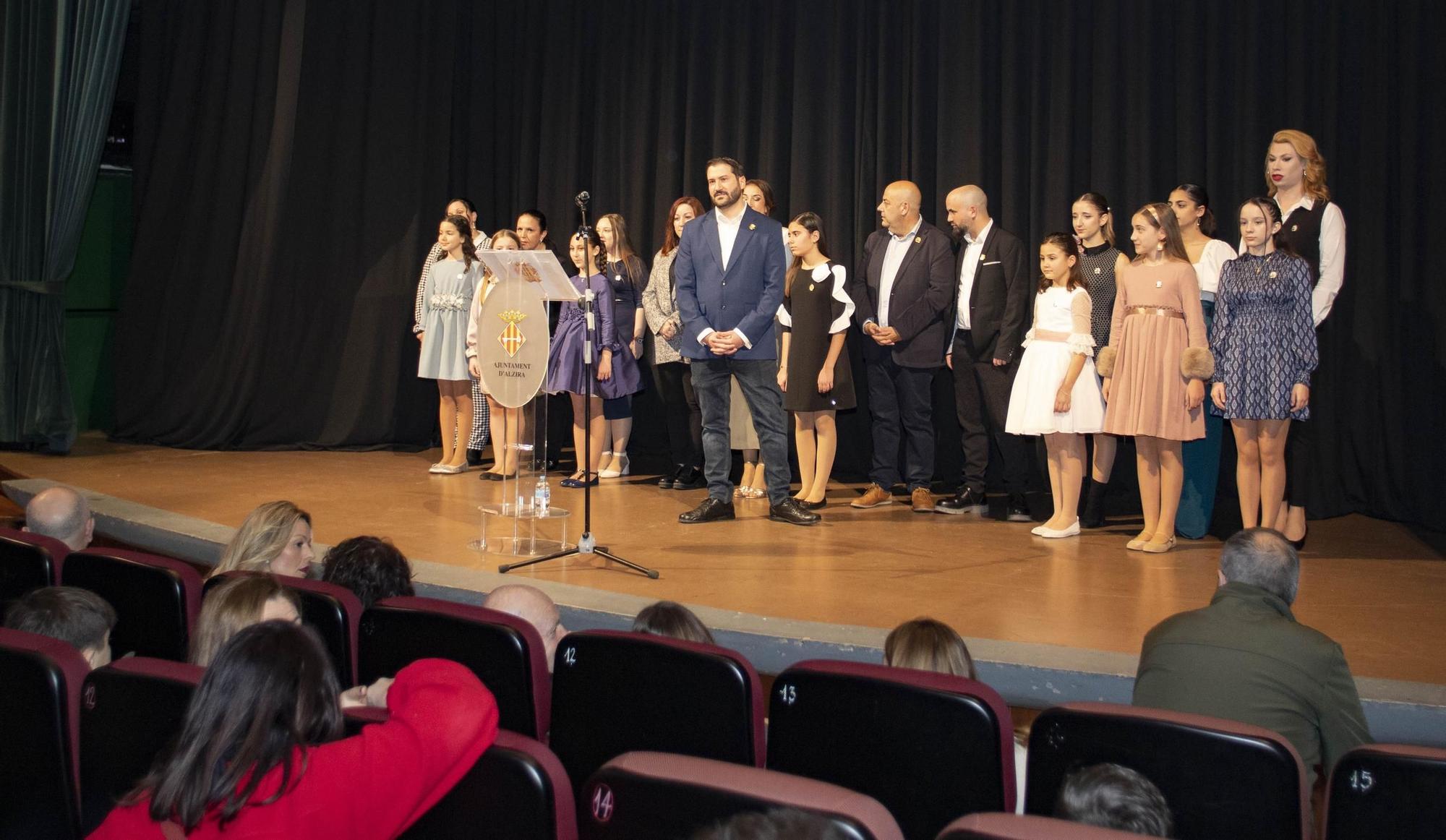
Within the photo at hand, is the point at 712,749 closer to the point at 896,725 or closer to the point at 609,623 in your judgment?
the point at 896,725

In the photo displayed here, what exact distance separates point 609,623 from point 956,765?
203 centimetres

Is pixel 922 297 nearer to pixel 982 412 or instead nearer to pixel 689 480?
pixel 982 412

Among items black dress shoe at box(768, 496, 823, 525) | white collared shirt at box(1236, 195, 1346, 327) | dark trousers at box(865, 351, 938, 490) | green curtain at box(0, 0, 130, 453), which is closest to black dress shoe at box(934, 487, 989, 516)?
dark trousers at box(865, 351, 938, 490)

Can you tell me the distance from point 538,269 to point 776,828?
3.22 meters

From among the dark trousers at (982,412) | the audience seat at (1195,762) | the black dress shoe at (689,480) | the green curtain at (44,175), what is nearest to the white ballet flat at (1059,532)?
the dark trousers at (982,412)

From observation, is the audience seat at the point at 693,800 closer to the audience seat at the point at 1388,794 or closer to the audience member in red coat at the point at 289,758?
the audience member in red coat at the point at 289,758

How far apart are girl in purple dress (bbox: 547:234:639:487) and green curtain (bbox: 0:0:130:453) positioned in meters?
2.99

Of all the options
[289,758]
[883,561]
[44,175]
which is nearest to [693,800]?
[289,758]

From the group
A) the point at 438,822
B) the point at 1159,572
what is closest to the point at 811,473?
the point at 1159,572

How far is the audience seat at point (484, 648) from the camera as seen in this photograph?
2.02 metres

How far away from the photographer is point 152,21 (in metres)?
8.07

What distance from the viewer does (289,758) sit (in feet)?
4.66

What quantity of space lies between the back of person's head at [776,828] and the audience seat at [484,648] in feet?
2.92

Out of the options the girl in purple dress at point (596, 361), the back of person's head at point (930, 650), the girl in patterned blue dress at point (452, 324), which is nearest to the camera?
the back of person's head at point (930, 650)
